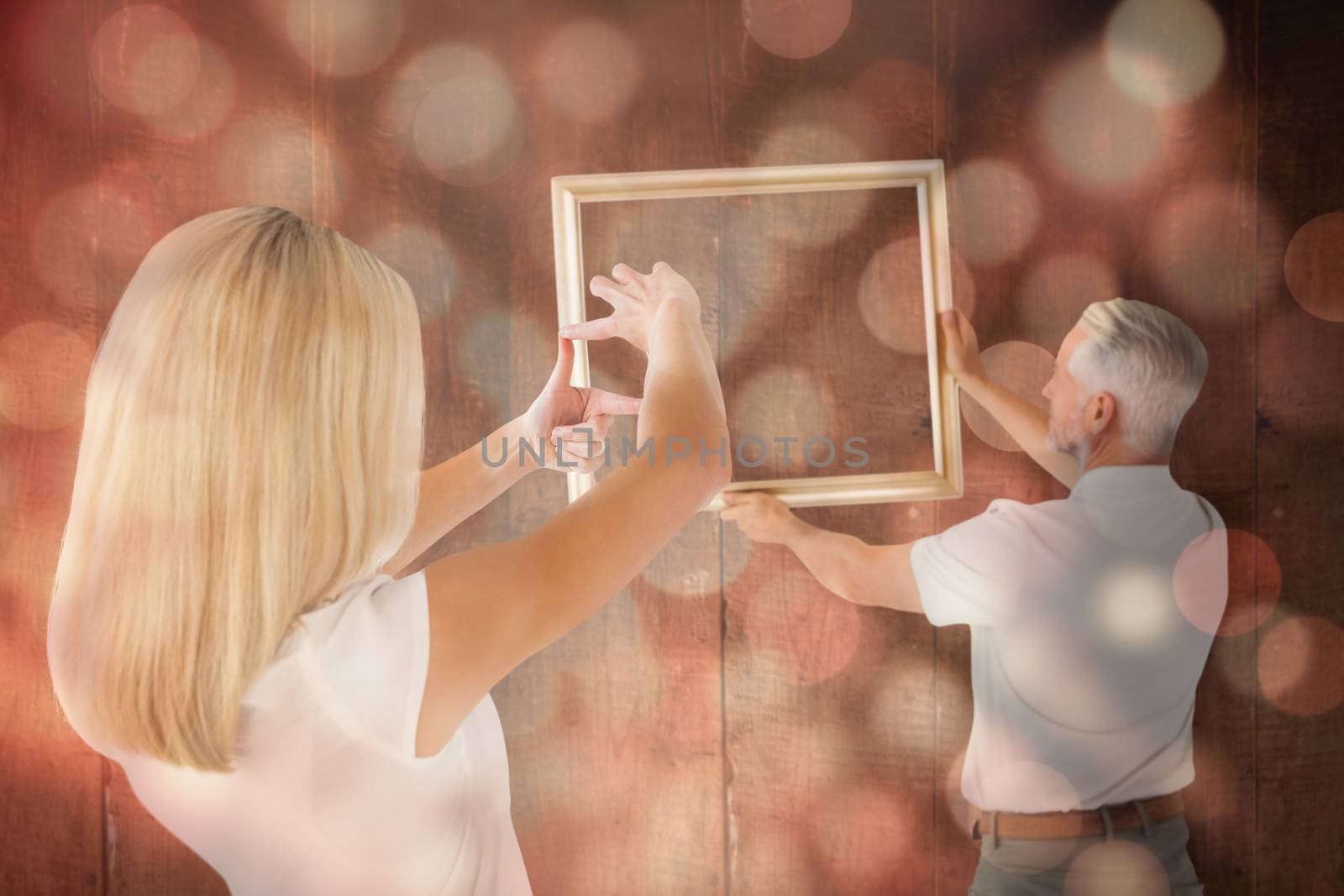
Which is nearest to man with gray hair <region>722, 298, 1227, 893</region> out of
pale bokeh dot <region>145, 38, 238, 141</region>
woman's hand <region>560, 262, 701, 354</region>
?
woman's hand <region>560, 262, 701, 354</region>

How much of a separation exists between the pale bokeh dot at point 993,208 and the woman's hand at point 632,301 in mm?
416

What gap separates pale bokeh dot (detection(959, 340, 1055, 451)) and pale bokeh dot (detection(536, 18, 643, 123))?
0.60 meters

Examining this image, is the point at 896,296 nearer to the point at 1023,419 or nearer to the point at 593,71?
the point at 1023,419

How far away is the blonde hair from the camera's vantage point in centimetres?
62

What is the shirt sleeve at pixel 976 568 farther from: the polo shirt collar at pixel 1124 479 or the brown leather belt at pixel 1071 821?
the brown leather belt at pixel 1071 821

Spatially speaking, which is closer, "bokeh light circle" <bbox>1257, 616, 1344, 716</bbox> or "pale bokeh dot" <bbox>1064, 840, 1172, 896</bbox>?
"pale bokeh dot" <bbox>1064, 840, 1172, 896</bbox>

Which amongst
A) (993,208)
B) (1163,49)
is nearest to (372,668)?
(993,208)

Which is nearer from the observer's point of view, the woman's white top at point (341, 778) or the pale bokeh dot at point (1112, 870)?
the woman's white top at point (341, 778)

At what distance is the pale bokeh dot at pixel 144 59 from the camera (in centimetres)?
104

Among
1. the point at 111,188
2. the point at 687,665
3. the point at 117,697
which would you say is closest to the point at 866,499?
the point at 687,665

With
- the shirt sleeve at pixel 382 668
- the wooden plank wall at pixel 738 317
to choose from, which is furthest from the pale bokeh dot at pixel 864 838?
the shirt sleeve at pixel 382 668

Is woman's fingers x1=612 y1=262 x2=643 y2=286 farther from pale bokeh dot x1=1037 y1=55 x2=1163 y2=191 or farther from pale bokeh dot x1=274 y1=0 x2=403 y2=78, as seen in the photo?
pale bokeh dot x1=1037 y1=55 x2=1163 y2=191

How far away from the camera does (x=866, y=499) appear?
1065 mm

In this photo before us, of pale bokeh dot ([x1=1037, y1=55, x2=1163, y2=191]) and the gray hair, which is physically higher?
pale bokeh dot ([x1=1037, y1=55, x2=1163, y2=191])
